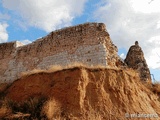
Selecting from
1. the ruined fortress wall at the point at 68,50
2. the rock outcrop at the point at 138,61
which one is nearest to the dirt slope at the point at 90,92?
the ruined fortress wall at the point at 68,50

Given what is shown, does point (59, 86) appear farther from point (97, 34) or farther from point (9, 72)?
point (9, 72)

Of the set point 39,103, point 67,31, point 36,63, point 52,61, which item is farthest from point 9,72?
point 39,103

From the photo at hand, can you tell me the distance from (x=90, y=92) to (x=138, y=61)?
771 cm

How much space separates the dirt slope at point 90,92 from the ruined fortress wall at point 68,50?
8.39 ft

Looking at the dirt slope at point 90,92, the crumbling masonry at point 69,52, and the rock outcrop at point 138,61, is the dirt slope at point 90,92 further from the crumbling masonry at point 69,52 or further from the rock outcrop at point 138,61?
the rock outcrop at point 138,61

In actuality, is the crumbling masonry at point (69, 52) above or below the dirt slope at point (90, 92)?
above

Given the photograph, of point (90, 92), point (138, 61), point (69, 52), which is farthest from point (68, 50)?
point (90, 92)

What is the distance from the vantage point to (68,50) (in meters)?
16.0

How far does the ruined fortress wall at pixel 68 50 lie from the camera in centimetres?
1489

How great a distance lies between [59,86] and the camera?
11.6 meters

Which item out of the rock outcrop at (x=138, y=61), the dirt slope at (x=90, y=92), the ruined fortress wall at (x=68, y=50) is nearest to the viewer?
the dirt slope at (x=90, y=92)

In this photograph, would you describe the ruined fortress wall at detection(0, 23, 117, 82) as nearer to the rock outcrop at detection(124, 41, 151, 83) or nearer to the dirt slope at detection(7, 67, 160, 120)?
the dirt slope at detection(7, 67, 160, 120)

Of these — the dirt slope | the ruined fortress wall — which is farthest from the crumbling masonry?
the dirt slope

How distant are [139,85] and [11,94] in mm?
6241
